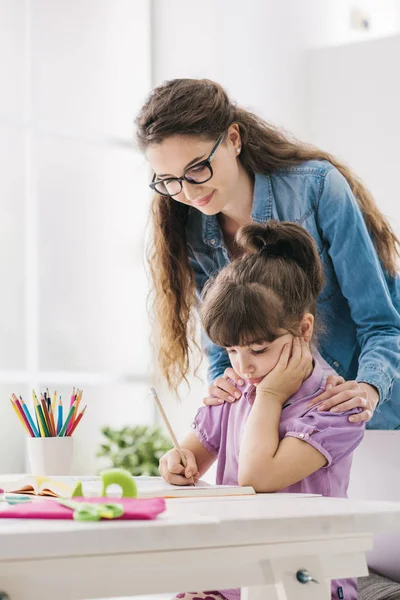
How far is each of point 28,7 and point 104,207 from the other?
0.94 m

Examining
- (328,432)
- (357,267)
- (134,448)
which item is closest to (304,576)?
(328,432)

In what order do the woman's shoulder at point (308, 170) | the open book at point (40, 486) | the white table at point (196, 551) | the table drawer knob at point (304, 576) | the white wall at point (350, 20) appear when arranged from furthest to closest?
the white wall at point (350, 20)
the woman's shoulder at point (308, 170)
the open book at point (40, 486)
the table drawer knob at point (304, 576)
the white table at point (196, 551)

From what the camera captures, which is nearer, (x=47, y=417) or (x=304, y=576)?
(x=304, y=576)

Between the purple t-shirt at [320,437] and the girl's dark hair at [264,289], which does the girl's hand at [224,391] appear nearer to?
the purple t-shirt at [320,437]

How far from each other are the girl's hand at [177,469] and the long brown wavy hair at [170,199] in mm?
492

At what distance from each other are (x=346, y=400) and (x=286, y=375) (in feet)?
0.33

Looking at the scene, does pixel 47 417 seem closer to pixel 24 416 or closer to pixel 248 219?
pixel 24 416

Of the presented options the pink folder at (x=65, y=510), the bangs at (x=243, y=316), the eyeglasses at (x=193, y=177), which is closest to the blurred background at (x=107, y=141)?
the eyeglasses at (x=193, y=177)

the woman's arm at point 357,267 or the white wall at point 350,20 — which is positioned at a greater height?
the white wall at point 350,20

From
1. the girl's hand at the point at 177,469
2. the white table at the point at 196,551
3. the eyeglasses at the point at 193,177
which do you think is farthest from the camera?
the eyeglasses at the point at 193,177

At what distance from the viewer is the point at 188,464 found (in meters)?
1.57

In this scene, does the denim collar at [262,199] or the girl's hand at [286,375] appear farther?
the denim collar at [262,199]

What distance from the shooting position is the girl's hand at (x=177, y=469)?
1538 millimetres

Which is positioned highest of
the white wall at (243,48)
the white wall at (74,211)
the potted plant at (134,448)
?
the white wall at (243,48)
